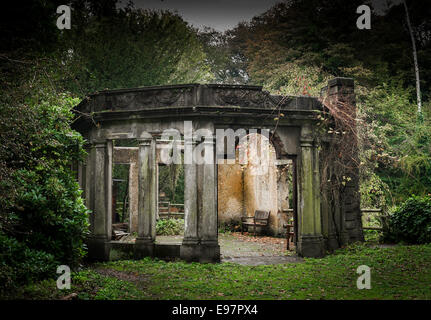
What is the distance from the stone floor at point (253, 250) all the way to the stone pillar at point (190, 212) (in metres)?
0.70

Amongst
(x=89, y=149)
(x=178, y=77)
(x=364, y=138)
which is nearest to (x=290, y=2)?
(x=178, y=77)

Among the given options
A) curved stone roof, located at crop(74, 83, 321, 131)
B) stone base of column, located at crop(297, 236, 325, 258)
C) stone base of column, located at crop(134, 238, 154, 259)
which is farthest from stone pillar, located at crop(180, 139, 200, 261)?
stone base of column, located at crop(297, 236, 325, 258)

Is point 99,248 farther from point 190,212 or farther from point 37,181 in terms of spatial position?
point 37,181

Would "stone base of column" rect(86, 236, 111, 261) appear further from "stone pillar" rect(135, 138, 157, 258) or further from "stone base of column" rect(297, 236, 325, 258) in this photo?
"stone base of column" rect(297, 236, 325, 258)

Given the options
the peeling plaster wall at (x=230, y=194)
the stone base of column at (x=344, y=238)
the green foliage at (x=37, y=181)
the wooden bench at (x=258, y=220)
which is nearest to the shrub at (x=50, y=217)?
the green foliage at (x=37, y=181)

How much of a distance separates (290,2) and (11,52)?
66.3ft

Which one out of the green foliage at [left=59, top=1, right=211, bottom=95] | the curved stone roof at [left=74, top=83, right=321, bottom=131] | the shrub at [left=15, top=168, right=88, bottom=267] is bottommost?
the shrub at [left=15, top=168, right=88, bottom=267]

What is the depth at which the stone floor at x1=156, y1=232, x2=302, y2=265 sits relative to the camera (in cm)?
950

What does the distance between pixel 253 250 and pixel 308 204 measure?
2739mm

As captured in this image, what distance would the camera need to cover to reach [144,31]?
19141mm

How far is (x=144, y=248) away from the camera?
9.46 meters

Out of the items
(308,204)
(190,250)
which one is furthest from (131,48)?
(308,204)

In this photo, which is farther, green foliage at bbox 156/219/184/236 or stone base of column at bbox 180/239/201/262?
green foliage at bbox 156/219/184/236

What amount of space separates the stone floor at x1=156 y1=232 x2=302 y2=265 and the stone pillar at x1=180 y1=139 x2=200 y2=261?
0.70 meters
